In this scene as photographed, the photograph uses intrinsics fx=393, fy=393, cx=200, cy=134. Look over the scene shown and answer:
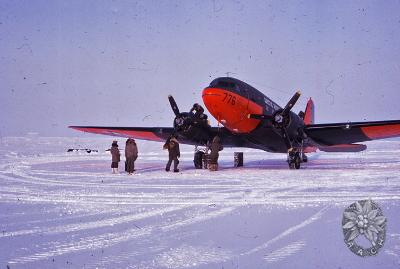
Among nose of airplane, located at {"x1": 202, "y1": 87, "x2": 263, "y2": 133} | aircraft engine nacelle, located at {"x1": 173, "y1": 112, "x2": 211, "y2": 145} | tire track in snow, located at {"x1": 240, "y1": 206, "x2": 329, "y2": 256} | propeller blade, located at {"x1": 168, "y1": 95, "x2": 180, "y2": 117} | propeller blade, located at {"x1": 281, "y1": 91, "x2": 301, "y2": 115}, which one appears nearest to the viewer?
tire track in snow, located at {"x1": 240, "y1": 206, "x2": 329, "y2": 256}

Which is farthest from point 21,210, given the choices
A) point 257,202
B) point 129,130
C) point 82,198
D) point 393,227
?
point 129,130

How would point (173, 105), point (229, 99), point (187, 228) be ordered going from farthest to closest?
point (173, 105) < point (229, 99) < point (187, 228)

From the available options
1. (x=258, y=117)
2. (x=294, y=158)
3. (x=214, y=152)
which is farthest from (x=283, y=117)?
(x=214, y=152)

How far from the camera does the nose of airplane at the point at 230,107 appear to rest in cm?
1934

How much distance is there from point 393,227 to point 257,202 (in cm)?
365

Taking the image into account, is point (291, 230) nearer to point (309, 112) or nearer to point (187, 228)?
point (187, 228)

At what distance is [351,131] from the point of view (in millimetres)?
21625

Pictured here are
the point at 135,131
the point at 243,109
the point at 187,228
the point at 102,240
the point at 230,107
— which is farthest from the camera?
the point at 135,131

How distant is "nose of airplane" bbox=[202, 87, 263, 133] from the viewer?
19.3 metres

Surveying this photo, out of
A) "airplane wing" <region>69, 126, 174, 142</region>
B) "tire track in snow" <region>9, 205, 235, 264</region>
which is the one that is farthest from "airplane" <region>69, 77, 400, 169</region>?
"tire track in snow" <region>9, 205, 235, 264</region>

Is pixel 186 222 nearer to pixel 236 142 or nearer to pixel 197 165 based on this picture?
pixel 197 165

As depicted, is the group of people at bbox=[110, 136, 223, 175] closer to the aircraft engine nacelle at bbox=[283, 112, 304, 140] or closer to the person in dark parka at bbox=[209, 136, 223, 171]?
the person in dark parka at bbox=[209, 136, 223, 171]

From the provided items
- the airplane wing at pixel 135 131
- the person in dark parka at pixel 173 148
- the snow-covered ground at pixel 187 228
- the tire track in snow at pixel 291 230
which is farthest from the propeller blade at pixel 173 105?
the tire track in snow at pixel 291 230

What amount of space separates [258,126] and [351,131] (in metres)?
5.18
